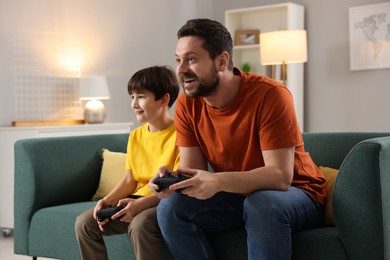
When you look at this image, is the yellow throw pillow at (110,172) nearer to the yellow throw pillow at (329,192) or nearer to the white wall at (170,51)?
the yellow throw pillow at (329,192)

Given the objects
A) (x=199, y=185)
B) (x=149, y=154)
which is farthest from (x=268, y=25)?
(x=199, y=185)

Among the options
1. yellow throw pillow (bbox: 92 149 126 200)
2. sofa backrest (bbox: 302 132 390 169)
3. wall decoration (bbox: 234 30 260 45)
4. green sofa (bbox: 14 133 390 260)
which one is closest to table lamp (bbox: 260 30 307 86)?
wall decoration (bbox: 234 30 260 45)

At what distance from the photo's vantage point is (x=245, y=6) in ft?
21.8

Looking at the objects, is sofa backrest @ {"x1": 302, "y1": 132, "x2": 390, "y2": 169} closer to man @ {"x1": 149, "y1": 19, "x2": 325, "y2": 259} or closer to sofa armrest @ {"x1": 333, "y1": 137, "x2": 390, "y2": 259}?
man @ {"x1": 149, "y1": 19, "x2": 325, "y2": 259}

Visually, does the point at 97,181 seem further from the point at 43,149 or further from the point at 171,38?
the point at 171,38

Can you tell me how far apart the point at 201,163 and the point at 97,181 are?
1060mm

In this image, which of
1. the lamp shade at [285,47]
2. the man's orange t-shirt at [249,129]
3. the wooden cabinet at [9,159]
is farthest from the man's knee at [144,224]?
the lamp shade at [285,47]

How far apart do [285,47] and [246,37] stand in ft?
3.33

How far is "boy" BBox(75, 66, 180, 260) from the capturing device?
2.54 meters

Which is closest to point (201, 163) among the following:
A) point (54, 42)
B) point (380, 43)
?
point (54, 42)

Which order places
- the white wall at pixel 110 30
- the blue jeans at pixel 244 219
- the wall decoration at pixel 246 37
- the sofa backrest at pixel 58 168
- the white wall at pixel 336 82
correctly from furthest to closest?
1. the wall decoration at pixel 246 37
2. the white wall at pixel 336 82
3. the white wall at pixel 110 30
4. the sofa backrest at pixel 58 168
5. the blue jeans at pixel 244 219

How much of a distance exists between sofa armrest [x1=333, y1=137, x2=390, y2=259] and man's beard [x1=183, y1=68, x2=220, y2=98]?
52cm

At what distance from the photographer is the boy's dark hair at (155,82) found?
9.08ft

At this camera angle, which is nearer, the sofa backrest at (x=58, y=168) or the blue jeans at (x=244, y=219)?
the blue jeans at (x=244, y=219)
